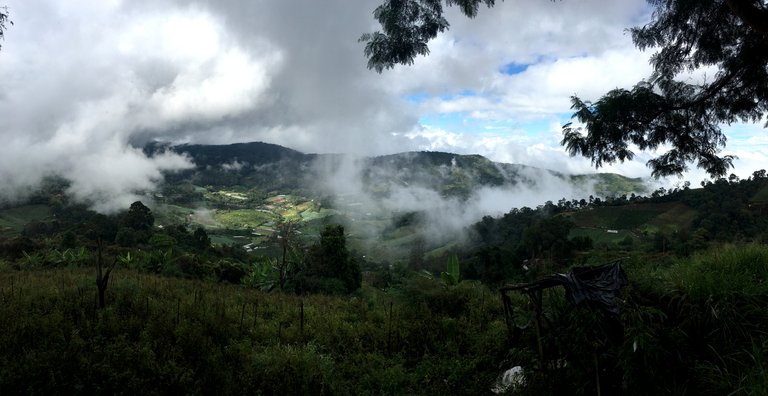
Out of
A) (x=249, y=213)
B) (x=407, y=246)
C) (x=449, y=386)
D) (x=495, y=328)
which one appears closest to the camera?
(x=449, y=386)

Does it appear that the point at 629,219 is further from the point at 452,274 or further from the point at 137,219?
the point at 137,219

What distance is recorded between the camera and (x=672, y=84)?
6.18 metres

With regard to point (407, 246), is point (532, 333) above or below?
above

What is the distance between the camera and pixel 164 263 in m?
24.2

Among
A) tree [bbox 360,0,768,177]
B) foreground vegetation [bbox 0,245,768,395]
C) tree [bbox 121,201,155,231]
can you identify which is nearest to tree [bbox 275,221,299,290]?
foreground vegetation [bbox 0,245,768,395]

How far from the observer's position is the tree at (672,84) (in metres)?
5.68

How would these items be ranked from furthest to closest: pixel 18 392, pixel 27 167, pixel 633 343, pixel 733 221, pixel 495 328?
pixel 27 167 → pixel 733 221 → pixel 495 328 → pixel 18 392 → pixel 633 343

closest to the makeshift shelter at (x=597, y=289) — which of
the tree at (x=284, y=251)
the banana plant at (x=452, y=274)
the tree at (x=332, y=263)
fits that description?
the banana plant at (x=452, y=274)

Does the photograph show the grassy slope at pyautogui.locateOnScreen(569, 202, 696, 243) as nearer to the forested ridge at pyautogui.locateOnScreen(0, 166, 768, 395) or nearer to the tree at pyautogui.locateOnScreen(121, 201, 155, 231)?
the forested ridge at pyautogui.locateOnScreen(0, 166, 768, 395)

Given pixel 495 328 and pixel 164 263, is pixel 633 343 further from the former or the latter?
pixel 164 263

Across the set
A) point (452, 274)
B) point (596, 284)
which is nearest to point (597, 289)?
point (596, 284)

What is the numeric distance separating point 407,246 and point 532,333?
4469 inches

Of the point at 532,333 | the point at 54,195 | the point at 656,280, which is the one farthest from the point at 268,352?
the point at 54,195

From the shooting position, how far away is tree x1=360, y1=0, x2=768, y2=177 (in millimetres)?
5676
